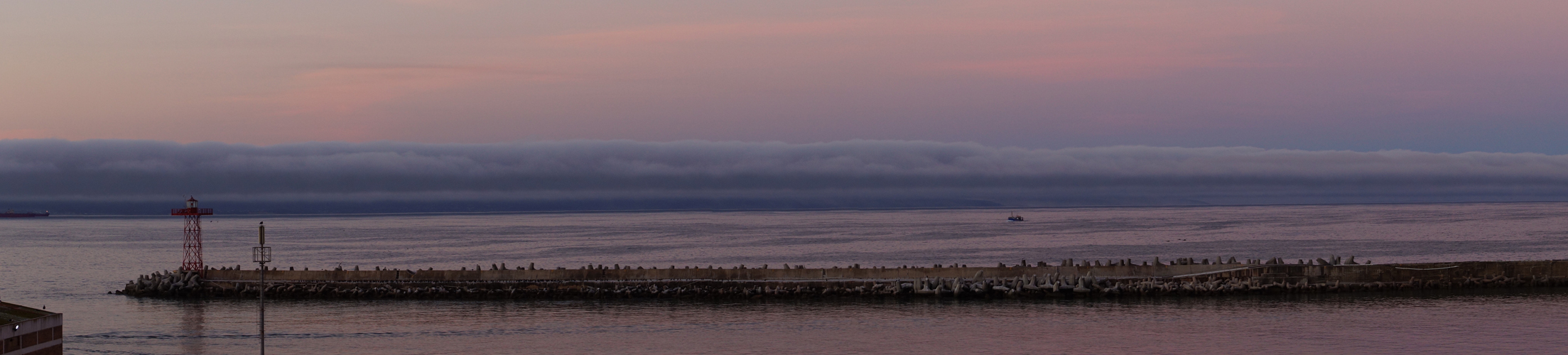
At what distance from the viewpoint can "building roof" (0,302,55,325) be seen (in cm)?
2566

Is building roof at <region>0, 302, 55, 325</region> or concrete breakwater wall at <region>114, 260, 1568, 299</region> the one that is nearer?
building roof at <region>0, 302, 55, 325</region>

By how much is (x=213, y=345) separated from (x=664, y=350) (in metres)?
15.5

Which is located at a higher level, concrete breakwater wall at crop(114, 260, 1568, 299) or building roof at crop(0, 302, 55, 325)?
building roof at crop(0, 302, 55, 325)

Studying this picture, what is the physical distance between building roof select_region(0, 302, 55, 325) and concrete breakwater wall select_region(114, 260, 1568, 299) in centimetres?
2790

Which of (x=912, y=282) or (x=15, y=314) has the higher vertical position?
(x=15, y=314)

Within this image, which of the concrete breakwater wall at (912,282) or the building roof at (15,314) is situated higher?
the building roof at (15,314)

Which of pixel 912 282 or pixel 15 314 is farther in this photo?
pixel 912 282

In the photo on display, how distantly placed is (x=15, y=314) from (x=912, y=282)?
114 feet

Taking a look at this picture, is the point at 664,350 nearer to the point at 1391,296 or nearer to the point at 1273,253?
the point at 1391,296

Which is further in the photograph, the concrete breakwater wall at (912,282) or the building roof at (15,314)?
the concrete breakwater wall at (912,282)

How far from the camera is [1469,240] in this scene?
378 feet

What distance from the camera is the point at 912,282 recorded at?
53.3 metres

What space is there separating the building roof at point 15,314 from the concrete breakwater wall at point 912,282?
27.9m

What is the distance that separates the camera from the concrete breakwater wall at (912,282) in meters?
52.5
